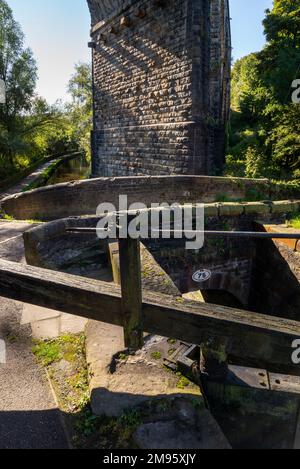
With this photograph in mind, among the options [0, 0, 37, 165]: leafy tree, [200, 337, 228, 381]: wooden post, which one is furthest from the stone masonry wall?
[0, 0, 37, 165]: leafy tree

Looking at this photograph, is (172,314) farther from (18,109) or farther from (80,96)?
(80,96)

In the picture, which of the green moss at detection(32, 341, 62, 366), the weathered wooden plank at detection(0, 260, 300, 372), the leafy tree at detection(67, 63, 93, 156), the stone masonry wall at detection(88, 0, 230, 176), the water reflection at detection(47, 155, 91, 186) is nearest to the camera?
the weathered wooden plank at detection(0, 260, 300, 372)

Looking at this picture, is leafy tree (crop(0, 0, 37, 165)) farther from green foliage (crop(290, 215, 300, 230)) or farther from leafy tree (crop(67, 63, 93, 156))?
green foliage (crop(290, 215, 300, 230))

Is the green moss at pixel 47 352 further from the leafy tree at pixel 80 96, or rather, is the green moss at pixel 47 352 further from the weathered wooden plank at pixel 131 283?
the leafy tree at pixel 80 96

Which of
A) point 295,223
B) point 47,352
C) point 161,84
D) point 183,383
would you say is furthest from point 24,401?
point 161,84

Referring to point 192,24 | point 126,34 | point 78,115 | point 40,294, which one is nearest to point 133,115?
point 126,34

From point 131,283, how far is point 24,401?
121 centimetres

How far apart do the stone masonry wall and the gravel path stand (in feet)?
25.9

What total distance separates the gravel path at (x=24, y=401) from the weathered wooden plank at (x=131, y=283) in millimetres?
803

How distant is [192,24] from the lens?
908 cm

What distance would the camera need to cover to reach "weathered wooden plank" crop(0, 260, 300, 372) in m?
1.65

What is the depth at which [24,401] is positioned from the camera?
6.81 ft
